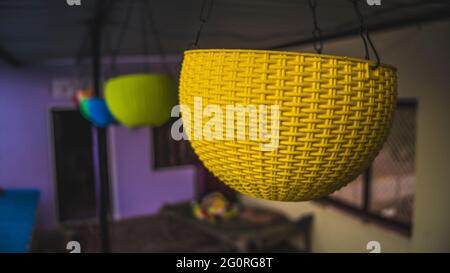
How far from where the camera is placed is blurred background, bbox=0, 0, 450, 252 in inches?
93.7

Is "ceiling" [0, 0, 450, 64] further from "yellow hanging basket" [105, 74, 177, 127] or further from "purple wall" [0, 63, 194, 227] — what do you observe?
"purple wall" [0, 63, 194, 227]

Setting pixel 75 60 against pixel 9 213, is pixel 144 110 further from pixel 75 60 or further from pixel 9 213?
pixel 75 60

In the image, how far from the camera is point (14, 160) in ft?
16.1

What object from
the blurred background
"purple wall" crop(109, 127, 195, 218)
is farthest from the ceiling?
"purple wall" crop(109, 127, 195, 218)

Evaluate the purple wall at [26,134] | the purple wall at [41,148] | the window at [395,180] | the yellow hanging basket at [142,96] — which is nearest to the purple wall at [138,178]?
the purple wall at [41,148]

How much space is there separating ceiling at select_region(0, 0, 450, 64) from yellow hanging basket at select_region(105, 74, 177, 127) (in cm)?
58

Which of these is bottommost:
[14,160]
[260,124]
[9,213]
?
[9,213]

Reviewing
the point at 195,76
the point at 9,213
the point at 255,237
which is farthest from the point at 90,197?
the point at 195,76

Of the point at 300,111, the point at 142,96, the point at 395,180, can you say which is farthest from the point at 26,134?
the point at 300,111

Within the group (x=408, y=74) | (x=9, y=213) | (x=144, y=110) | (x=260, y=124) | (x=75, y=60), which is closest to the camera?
(x=260, y=124)

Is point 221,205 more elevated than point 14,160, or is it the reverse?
point 14,160

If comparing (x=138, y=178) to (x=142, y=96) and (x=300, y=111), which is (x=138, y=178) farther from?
(x=300, y=111)

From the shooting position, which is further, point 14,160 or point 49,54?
point 14,160

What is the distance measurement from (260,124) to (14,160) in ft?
17.1
